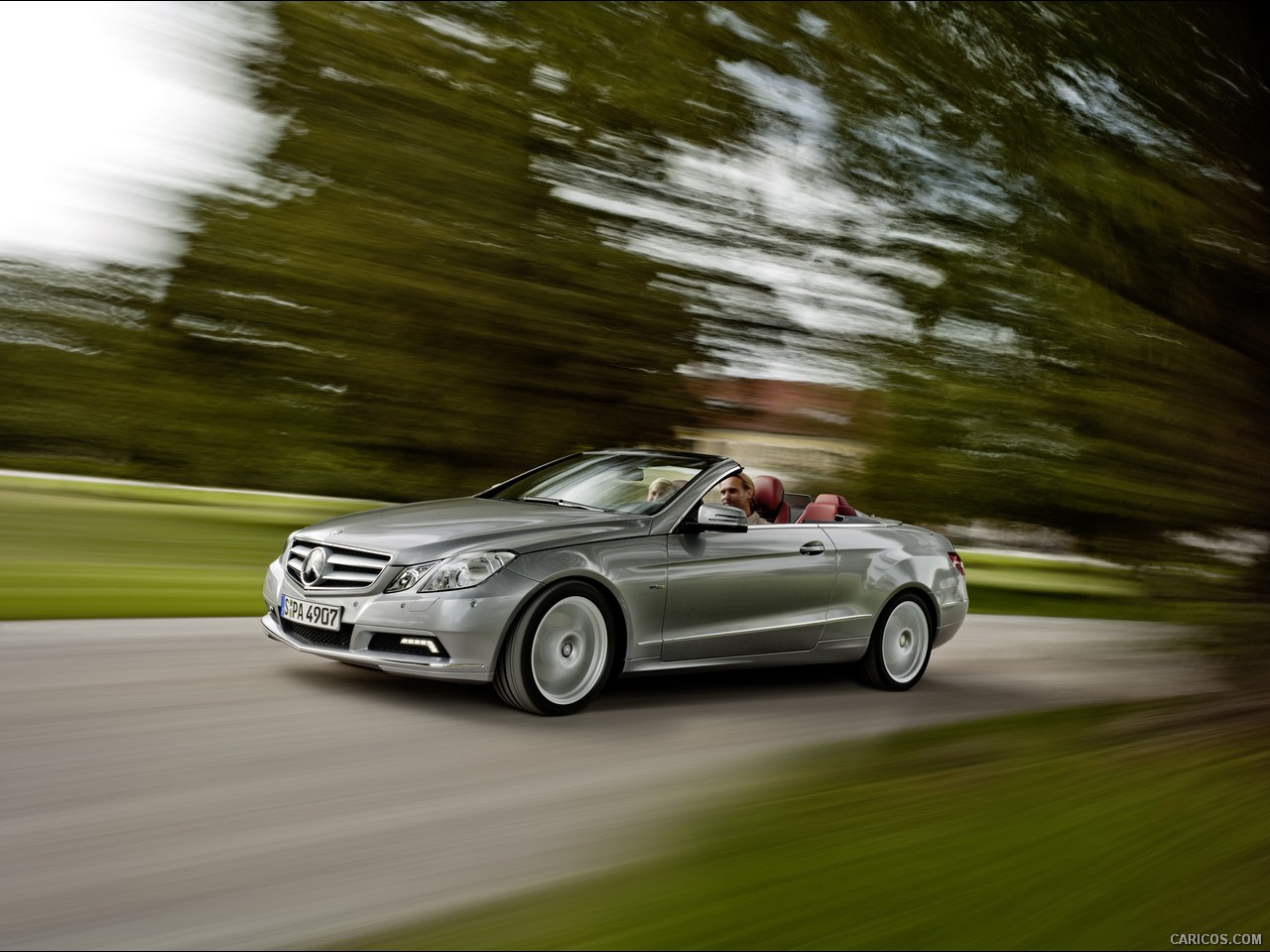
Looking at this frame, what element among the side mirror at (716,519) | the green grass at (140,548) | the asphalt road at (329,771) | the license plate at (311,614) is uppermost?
the side mirror at (716,519)

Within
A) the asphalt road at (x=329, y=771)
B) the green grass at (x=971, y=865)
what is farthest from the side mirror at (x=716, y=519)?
the green grass at (x=971, y=865)

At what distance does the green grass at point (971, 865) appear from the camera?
11.5ft

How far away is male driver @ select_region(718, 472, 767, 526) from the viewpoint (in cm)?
796

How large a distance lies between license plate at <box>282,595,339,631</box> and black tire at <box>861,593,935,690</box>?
11.2ft

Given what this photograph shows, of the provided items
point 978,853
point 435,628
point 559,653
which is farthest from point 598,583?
point 978,853

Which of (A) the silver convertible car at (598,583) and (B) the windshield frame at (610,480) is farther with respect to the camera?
(B) the windshield frame at (610,480)

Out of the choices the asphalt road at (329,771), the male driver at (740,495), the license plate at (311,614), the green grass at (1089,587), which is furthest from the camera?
the male driver at (740,495)

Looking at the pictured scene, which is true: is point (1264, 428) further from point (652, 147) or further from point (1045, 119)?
point (652, 147)

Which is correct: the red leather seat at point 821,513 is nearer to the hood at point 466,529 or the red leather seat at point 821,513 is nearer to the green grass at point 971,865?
the hood at point 466,529

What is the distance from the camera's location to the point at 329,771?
5348 millimetres

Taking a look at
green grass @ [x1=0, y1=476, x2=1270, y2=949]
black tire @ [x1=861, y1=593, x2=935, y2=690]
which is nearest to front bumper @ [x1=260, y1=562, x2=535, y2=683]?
green grass @ [x1=0, y1=476, x2=1270, y2=949]

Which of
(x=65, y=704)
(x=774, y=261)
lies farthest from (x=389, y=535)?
(x=774, y=261)

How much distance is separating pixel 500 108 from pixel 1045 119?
6.67 m

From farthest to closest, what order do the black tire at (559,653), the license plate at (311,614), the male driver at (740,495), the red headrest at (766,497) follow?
the male driver at (740,495), the red headrest at (766,497), the license plate at (311,614), the black tire at (559,653)
